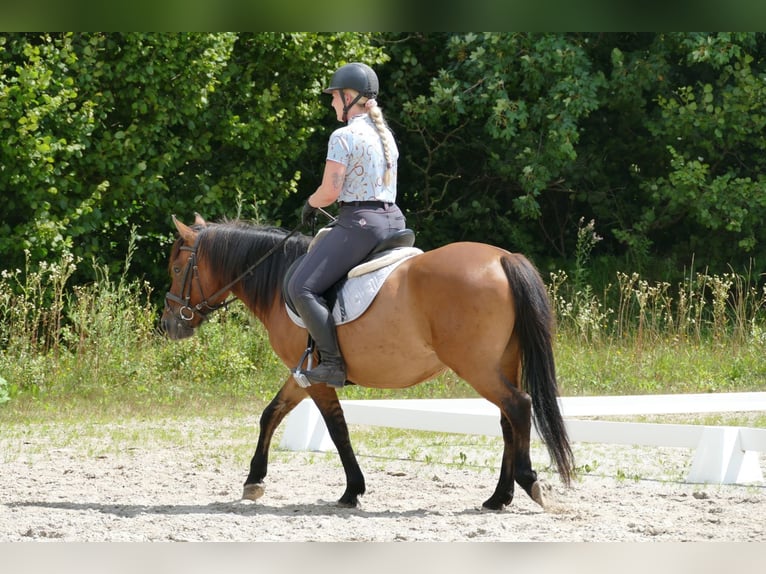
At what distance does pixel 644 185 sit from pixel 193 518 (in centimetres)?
1254

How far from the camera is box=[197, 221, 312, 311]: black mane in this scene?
20.2 ft

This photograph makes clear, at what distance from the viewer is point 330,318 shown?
5629mm

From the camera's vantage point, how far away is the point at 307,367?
5.77 meters

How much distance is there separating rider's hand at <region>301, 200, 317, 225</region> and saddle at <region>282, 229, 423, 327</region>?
15 centimetres

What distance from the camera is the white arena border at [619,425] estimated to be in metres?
6.39

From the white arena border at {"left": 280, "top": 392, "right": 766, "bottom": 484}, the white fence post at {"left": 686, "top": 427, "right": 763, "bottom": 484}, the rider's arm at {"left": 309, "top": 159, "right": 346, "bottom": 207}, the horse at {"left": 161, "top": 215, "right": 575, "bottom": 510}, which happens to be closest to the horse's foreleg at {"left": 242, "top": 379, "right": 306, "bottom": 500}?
the horse at {"left": 161, "top": 215, "right": 575, "bottom": 510}

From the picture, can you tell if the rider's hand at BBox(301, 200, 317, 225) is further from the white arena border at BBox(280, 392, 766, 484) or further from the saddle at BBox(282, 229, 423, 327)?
the white arena border at BBox(280, 392, 766, 484)

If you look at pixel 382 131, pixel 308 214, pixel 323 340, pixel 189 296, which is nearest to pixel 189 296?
pixel 189 296

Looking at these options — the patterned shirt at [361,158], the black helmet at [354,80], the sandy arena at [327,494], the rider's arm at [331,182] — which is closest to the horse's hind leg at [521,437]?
the sandy arena at [327,494]

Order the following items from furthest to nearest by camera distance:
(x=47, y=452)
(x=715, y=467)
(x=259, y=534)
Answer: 1. (x=47, y=452)
2. (x=715, y=467)
3. (x=259, y=534)

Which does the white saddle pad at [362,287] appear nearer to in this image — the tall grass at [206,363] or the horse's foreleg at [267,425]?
the horse's foreleg at [267,425]

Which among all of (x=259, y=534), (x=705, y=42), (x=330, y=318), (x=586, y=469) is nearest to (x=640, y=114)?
(x=705, y=42)

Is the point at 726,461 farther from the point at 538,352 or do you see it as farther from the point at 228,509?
the point at 228,509
